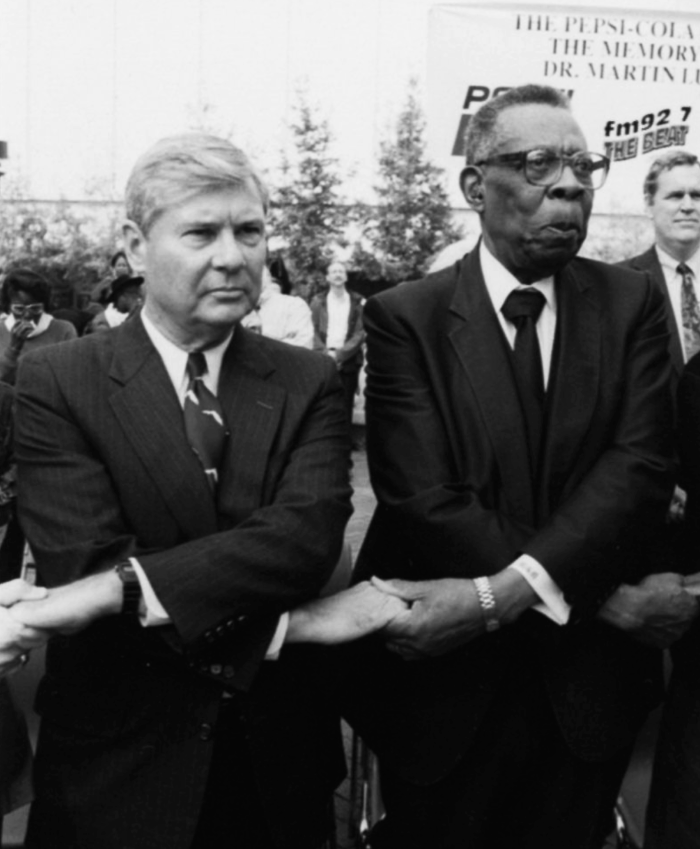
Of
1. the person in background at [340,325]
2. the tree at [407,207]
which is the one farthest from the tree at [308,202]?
the person in background at [340,325]

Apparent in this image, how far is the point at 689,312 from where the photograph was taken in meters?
4.66

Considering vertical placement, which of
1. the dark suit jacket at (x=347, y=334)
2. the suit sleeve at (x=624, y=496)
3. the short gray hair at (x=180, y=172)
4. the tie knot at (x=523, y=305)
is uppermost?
the short gray hair at (x=180, y=172)

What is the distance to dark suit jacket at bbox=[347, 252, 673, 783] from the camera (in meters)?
2.73

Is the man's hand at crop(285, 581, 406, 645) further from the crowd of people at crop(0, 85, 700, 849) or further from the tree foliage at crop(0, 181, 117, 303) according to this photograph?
the tree foliage at crop(0, 181, 117, 303)

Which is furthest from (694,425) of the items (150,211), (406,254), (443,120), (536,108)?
(406,254)

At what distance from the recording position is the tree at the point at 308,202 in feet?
120

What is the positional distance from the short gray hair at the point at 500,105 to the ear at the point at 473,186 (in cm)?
2

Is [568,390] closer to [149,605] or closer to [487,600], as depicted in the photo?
[487,600]

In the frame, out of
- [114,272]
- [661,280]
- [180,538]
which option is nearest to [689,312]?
[661,280]

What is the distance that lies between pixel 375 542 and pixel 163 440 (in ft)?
2.45

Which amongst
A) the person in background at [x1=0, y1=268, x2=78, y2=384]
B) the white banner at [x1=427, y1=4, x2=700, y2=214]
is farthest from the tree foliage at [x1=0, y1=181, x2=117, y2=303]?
the white banner at [x1=427, y1=4, x2=700, y2=214]

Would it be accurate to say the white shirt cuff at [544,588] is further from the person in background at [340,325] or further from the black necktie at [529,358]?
the person in background at [340,325]

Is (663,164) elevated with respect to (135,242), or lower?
elevated

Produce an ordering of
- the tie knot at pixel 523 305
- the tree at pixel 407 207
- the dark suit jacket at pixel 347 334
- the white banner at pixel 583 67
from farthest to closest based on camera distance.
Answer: the tree at pixel 407 207, the dark suit jacket at pixel 347 334, the white banner at pixel 583 67, the tie knot at pixel 523 305
